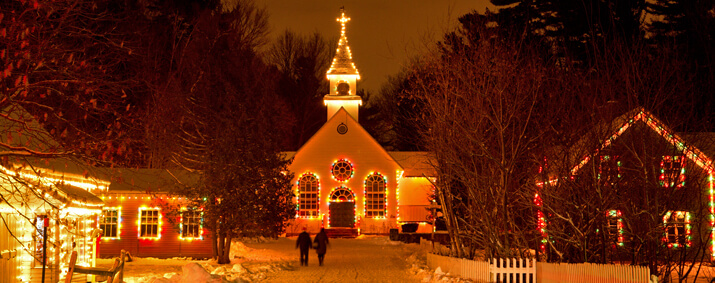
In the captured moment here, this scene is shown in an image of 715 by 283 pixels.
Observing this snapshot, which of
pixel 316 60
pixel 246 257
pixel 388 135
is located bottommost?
pixel 246 257

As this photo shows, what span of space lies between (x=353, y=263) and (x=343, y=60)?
29.0 metres

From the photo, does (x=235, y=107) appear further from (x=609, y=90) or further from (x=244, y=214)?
(x=609, y=90)

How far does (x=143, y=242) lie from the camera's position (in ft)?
101

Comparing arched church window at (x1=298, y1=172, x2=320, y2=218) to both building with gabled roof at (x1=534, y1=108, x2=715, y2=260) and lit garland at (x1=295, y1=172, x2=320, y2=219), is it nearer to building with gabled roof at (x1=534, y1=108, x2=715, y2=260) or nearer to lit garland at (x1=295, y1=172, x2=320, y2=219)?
lit garland at (x1=295, y1=172, x2=320, y2=219)

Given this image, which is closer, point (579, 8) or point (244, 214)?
point (244, 214)

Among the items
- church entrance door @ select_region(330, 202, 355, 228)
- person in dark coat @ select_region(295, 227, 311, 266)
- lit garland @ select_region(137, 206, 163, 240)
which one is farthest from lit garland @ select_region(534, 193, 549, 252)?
church entrance door @ select_region(330, 202, 355, 228)

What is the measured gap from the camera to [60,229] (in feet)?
65.2

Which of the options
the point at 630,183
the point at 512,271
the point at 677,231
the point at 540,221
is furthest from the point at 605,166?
the point at 677,231

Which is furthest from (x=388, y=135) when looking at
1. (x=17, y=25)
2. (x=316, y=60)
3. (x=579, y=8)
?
(x=17, y=25)

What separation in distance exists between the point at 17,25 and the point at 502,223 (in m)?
14.2

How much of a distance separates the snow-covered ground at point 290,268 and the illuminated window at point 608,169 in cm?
466

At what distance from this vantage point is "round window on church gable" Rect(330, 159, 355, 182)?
159ft

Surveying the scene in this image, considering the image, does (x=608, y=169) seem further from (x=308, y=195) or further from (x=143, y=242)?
(x=308, y=195)

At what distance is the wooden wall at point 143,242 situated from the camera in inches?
1201
